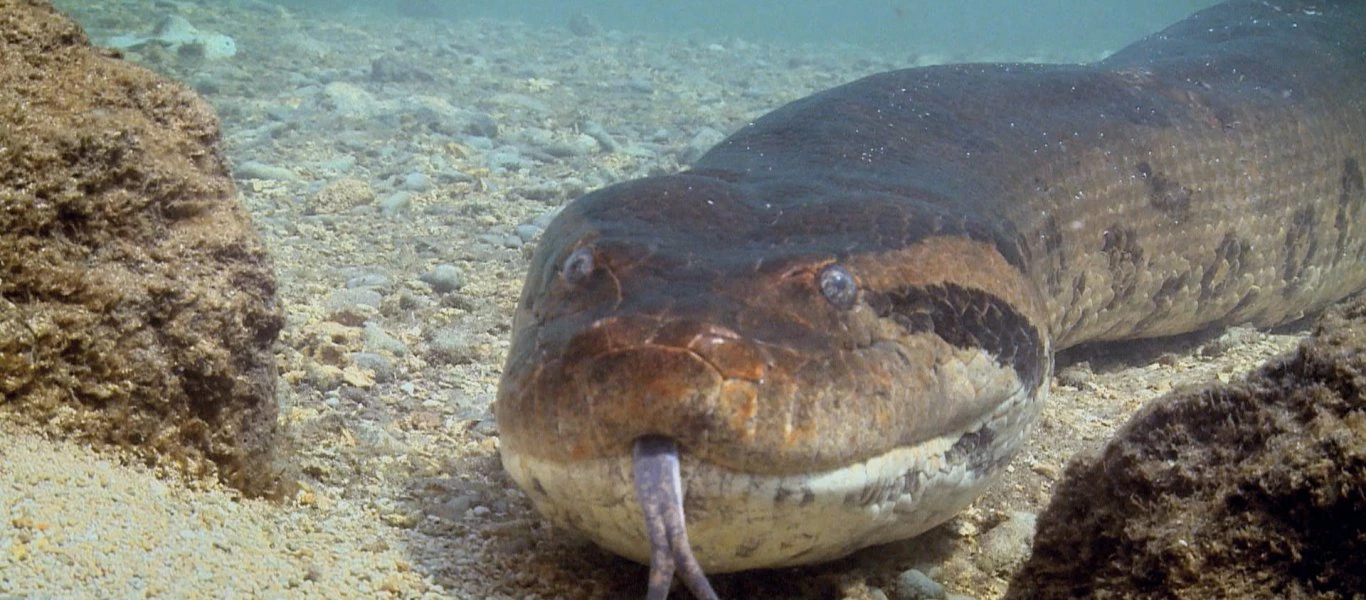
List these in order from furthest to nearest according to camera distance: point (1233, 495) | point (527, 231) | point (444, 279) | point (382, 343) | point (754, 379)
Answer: point (527, 231) → point (444, 279) → point (382, 343) → point (754, 379) → point (1233, 495)

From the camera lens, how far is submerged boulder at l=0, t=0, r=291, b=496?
230 cm

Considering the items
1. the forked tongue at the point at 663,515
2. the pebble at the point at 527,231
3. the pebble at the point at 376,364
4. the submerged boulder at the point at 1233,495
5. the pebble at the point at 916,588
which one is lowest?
the pebble at the point at 527,231

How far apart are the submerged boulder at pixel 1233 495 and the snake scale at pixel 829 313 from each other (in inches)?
16.5

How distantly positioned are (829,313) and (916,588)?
0.88 m

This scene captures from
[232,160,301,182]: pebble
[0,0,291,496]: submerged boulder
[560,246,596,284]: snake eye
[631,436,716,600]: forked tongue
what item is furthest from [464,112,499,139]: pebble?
[631,436,716,600]: forked tongue

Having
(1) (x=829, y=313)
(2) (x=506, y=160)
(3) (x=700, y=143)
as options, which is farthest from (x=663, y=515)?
(3) (x=700, y=143)

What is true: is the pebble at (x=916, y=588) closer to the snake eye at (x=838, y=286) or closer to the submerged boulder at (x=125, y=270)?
the snake eye at (x=838, y=286)

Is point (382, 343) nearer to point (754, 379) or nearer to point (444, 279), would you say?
point (444, 279)

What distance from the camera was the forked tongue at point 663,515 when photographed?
196cm

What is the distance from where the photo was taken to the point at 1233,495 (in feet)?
6.61

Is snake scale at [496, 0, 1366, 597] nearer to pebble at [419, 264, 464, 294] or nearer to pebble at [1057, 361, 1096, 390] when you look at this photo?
pebble at [1057, 361, 1096, 390]

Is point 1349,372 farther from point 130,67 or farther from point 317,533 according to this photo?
point 130,67

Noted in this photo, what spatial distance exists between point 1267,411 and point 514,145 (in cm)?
854

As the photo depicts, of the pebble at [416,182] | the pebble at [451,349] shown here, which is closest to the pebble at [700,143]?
the pebble at [416,182]
